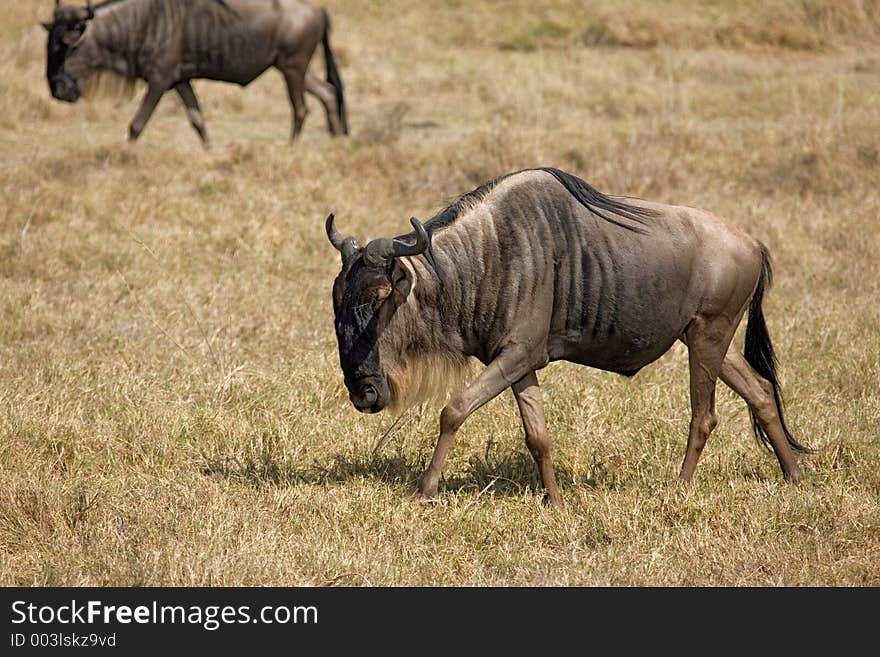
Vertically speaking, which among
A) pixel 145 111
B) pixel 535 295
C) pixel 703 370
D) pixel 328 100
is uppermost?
pixel 535 295

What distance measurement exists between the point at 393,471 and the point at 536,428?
0.77 m

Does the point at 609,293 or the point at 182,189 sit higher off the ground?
the point at 609,293

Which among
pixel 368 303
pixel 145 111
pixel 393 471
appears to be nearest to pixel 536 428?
pixel 393 471

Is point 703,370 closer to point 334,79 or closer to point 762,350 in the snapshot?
point 762,350

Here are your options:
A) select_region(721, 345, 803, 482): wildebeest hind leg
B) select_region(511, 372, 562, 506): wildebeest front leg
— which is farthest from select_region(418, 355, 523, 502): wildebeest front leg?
select_region(721, 345, 803, 482): wildebeest hind leg

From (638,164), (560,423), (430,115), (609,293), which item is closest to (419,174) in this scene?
(638,164)

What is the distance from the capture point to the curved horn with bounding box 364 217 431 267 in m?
4.72

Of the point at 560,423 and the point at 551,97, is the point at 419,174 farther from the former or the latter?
the point at 560,423

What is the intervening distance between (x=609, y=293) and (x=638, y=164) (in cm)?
564

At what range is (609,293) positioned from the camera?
520 centimetres

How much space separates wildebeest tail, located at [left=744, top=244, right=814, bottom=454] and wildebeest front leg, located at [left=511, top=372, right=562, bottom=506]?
106 cm

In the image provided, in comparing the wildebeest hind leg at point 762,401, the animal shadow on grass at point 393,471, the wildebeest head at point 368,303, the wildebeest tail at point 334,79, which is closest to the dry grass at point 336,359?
the animal shadow on grass at point 393,471

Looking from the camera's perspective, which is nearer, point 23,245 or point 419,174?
point 23,245

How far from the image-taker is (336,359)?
22.2 feet
